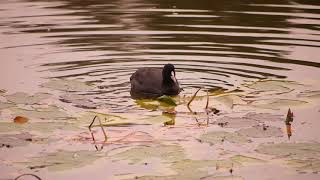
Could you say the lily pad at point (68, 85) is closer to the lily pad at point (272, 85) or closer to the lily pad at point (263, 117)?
the lily pad at point (272, 85)

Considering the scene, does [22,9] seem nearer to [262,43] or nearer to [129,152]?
[262,43]

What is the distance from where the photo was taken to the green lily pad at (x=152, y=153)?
9.09 metres

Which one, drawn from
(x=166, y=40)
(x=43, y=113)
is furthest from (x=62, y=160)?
(x=166, y=40)

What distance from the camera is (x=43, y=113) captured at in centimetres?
1105

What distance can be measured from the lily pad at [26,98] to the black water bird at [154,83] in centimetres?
175

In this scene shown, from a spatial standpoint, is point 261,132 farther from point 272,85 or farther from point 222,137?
point 272,85

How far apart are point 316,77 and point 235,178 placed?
5795mm

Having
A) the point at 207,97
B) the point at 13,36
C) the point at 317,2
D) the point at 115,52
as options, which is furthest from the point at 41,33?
the point at 317,2

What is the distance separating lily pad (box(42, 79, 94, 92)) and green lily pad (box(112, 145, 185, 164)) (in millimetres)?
3757

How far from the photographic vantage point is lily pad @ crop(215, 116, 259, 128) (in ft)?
34.2

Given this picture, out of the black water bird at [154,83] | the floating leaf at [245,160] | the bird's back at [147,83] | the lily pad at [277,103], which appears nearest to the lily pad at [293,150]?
the floating leaf at [245,160]

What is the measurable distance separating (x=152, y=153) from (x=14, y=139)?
210 cm

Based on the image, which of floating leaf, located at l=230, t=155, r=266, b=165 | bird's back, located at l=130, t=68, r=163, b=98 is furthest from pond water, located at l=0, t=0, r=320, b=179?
bird's back, located at l=130, t=68, r=163, b=98

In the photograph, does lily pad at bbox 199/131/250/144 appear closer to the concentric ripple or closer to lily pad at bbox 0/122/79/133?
lily pad at bbox 0/122/79/133
